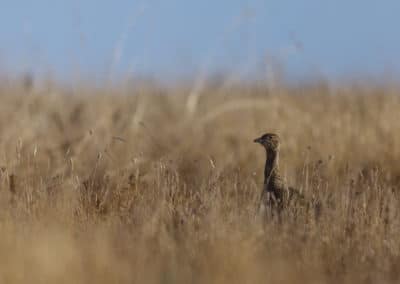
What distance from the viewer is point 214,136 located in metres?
12.1

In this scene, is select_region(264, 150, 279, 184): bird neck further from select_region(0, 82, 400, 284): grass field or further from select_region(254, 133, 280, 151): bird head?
A: select_region(0, 82, 400, 284): grass field

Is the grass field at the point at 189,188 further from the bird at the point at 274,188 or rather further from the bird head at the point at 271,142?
the bird head at the point at 271,142

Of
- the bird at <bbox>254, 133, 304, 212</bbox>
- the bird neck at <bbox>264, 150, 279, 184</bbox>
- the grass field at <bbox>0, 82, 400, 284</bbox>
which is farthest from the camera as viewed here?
the bird neck at <bbox>264, 150, 279, 184</bbox>

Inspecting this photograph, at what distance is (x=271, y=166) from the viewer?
28.1ft

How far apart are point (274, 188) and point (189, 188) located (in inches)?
44.7

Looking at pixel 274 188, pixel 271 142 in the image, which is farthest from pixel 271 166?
pixel 274 188

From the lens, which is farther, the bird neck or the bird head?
the bird head

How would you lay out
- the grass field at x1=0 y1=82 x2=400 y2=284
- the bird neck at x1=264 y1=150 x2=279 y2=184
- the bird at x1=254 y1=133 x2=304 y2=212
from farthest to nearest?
the bird neck at x1=264 y1=150 x2=279 y2=184, the bird at x1=254 y1=133 x2=304 y2=212, the grass field at x1=0 y1=82 x2=400 y2=284

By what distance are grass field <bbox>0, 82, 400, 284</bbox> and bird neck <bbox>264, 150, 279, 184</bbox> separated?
148 mm

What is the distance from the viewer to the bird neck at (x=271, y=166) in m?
8.36

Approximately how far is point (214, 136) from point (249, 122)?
0.67 m

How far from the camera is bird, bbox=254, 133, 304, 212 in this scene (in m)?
7.72

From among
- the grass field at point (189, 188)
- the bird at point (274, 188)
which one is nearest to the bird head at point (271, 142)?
the bird at point (274, 188)

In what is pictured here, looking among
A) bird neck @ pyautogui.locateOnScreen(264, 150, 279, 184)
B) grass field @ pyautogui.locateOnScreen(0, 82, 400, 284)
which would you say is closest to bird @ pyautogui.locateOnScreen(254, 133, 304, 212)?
bird neck @ pyautogui.locateOnScreen(264, 150, 279, 184)
